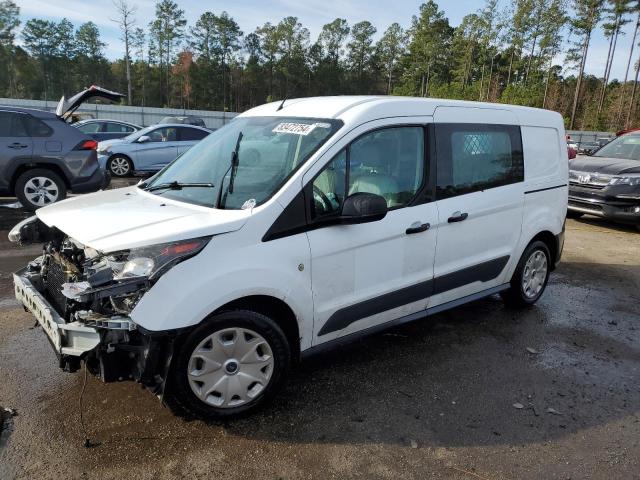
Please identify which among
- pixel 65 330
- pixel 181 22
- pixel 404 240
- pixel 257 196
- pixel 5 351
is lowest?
pixel 5 351

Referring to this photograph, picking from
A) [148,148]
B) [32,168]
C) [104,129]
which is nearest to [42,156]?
[32,168]

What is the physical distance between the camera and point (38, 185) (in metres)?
8.77

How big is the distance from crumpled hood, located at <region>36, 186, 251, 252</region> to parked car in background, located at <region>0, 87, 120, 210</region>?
5374 mm

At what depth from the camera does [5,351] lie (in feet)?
12.6

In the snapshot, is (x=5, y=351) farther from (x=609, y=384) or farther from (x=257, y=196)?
(x=609, y=384)

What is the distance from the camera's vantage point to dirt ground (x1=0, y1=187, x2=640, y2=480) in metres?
2.73

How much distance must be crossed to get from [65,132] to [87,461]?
7.60m

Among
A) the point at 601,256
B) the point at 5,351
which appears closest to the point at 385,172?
the point at 5,351

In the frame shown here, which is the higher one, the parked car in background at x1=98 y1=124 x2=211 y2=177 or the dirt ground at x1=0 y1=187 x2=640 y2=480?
the parked car in background at x1=98 y1=124 x2=211 y2=177

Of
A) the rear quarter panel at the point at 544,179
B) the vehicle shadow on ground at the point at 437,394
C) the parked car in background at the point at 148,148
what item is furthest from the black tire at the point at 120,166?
the rear quarter panel at the point at 544,179

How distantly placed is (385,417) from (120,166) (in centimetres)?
1259

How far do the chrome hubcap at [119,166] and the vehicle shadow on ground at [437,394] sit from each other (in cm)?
1137

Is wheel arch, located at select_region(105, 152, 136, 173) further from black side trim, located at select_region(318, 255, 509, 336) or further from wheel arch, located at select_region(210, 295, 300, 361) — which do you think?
wheel arch, located at select_region(210, 295, 300, 361)

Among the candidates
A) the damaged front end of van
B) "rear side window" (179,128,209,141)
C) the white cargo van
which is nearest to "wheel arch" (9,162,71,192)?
"rear side window" (179,128,209,141)
